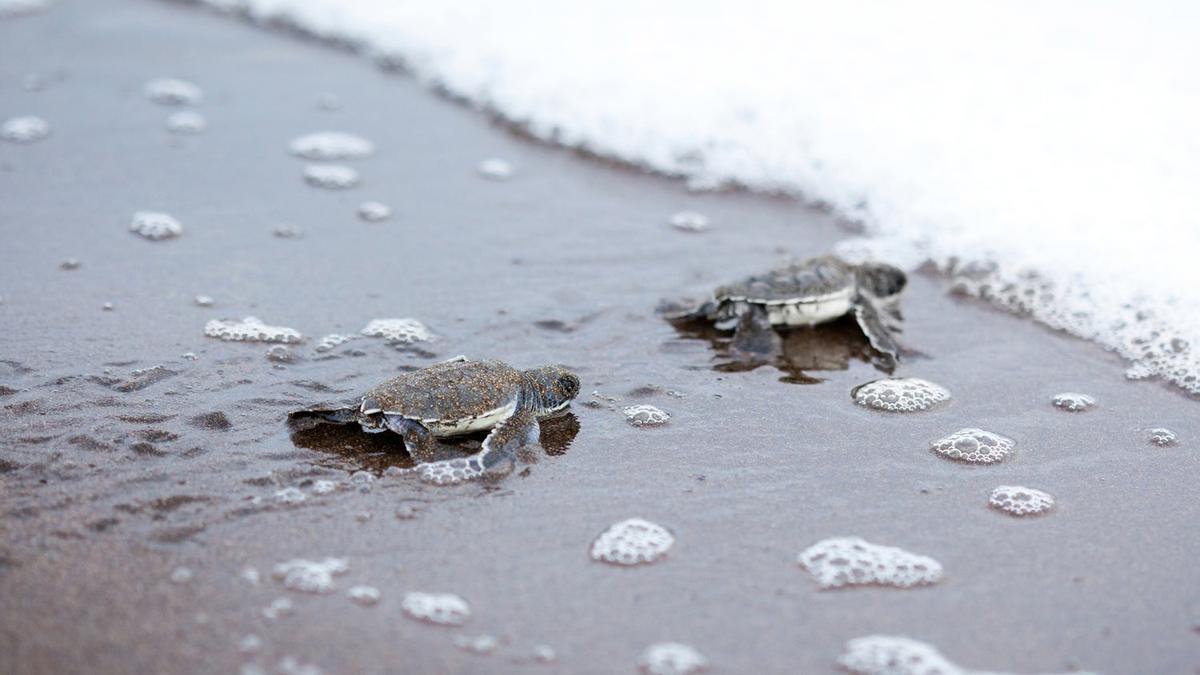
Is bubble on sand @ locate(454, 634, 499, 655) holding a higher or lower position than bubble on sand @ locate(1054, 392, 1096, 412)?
lower

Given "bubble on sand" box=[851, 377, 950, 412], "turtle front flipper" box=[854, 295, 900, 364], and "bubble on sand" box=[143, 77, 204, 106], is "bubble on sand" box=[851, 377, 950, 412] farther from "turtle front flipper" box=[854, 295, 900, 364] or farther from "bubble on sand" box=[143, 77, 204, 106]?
"bubble on sand" box=[143, 77, 204, 106]

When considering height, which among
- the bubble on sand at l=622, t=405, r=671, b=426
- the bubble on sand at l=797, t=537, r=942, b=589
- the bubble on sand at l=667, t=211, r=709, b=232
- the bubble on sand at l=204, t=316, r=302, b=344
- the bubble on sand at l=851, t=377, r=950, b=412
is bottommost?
the bubble on sand at l=204, t=316, r=302, b=344

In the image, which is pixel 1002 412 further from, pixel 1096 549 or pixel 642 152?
pixel 642 152

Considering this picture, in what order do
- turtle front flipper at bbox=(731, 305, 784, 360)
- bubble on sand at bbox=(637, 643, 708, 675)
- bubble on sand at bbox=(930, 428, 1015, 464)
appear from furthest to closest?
turtle front flipper at bbox=(731, 305, 784, 360) < bubble on sand at bbox=(930, 428, 1015, 464) < bubble on sand at bbox=(637, 643, 708, 675)

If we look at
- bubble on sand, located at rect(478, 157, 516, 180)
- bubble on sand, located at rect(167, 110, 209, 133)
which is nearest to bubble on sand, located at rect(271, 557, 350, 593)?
bubble on sand, located at rect(478, 157, 516, 180)

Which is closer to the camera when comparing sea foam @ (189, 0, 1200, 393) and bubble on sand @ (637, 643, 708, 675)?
bubble on sand @ (637, 643, 708, 675)

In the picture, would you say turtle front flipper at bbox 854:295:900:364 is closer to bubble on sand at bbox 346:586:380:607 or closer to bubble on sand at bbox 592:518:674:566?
bubble on sand at bbox 592:518:674:566

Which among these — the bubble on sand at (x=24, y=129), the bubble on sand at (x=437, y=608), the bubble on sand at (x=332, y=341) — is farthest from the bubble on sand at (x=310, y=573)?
the bubble on sand at (x=24, y=129)

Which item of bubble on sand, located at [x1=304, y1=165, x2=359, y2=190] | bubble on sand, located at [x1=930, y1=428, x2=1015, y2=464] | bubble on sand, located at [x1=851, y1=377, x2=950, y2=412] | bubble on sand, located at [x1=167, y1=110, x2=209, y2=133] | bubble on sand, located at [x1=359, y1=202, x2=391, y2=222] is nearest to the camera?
bubble on sand, located at [x1=930, y1=428, x2=1015, y2=464]
